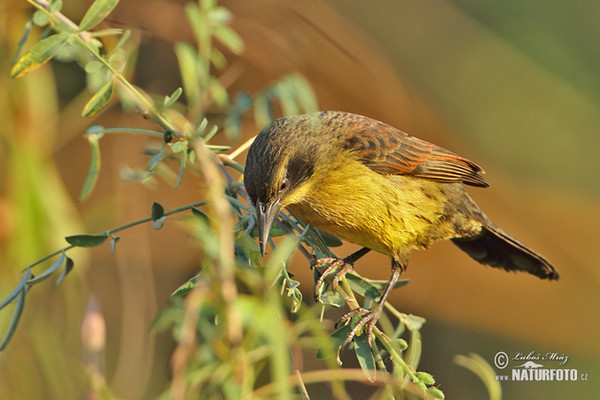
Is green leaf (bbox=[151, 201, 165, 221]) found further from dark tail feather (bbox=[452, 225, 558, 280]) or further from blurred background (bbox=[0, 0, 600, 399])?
dark tail feather (bbox=[452, 225, 558, 280])

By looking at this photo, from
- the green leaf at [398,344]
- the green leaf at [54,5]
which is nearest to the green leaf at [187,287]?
the green leaf at [398,344]

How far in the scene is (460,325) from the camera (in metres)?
6.01

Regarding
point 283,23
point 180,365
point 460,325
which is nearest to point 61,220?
point 180,365

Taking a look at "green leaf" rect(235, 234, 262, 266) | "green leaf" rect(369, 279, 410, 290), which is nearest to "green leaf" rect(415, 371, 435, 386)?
"green leaf" rect(369, 279, 410, 290)

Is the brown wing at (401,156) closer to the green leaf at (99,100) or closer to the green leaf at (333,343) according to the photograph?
the green leaf at (333,343)

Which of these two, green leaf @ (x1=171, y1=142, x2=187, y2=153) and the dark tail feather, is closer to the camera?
green leaf @ (x1=171, y1=142, x2=187, y2=153)

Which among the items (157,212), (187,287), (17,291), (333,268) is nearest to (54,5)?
(157,212)

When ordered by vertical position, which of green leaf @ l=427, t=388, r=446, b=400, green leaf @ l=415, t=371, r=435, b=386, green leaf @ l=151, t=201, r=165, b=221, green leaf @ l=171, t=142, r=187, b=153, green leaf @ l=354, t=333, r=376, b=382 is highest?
green leaf @ l=171, t=142, r=187, b=153

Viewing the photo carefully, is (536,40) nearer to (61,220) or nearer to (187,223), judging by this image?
(61,220)

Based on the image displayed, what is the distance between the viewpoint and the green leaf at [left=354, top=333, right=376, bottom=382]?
2.21m

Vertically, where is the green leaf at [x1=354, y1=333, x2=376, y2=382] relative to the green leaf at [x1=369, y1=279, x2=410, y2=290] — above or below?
below

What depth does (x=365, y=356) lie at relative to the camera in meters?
2.28

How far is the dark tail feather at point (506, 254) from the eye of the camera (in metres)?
3.89

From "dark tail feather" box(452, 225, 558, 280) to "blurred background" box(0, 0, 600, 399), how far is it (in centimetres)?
124
